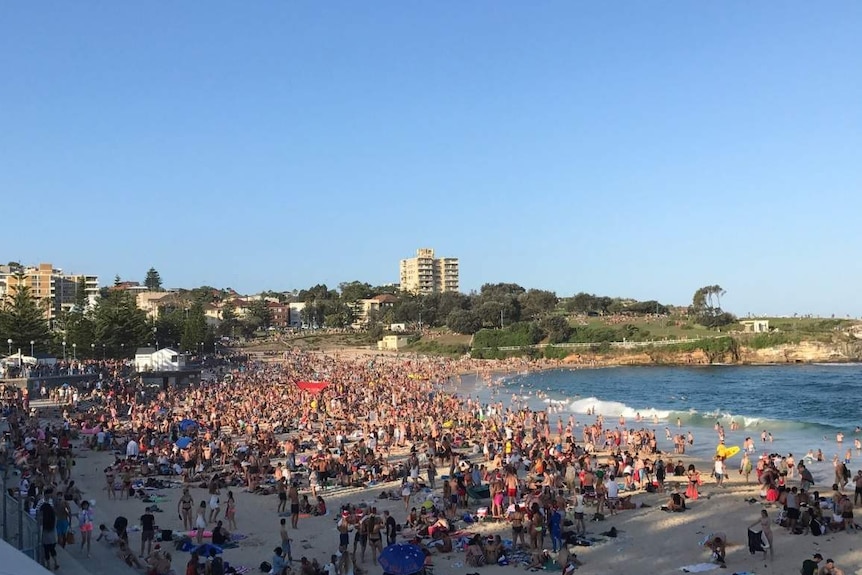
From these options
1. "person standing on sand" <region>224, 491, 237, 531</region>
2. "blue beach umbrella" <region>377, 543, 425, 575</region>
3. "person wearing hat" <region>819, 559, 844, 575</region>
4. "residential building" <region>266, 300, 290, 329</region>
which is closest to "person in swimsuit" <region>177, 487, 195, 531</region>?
"person standing on sand" <region>224, 491, 237, 531</region>

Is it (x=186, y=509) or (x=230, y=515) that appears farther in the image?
(x=230, y=515)

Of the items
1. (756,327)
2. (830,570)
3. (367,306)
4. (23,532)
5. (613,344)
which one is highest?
(367,306)

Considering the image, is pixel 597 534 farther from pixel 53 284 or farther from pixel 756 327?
pixel 53 284

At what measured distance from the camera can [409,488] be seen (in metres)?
15.9

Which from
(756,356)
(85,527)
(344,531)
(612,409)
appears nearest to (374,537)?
(344,531)

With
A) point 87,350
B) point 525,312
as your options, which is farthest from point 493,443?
point 525,312

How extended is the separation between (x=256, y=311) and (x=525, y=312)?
4172 cm

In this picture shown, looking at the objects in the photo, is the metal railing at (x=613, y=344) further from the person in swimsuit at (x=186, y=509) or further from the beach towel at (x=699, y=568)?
the person in swimsuit at (x=186, y=509)

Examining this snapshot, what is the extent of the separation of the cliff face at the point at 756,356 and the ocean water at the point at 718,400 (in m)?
4.16

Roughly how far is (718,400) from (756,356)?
114ft

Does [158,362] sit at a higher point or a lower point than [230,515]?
higher

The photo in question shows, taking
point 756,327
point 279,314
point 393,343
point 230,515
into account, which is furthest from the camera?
point 279,314

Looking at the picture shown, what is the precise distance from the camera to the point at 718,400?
43.1 metres

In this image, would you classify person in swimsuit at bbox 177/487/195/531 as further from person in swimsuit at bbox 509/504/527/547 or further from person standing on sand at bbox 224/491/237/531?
person in swimsuit at bbox 509/504/527/547
